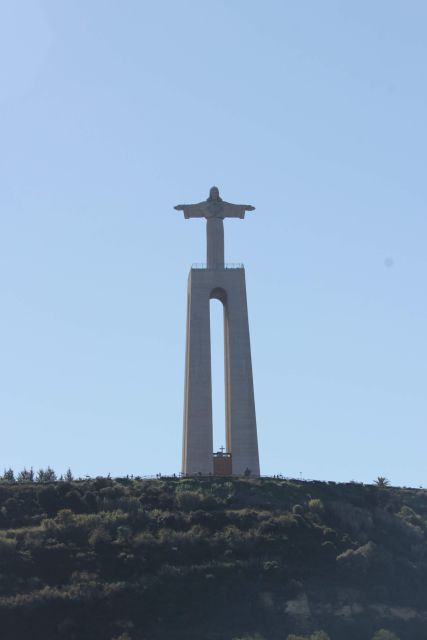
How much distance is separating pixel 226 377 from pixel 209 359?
1.86m

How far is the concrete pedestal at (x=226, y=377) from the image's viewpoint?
249ft

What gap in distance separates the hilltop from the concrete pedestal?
3659 millimetres

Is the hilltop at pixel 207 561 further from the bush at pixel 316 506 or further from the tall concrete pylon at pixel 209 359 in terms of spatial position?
the tall concrete pylon at pixel 209 359

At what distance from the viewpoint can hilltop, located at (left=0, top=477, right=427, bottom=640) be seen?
58.0 m

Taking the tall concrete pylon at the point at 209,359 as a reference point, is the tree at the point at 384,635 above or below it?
below

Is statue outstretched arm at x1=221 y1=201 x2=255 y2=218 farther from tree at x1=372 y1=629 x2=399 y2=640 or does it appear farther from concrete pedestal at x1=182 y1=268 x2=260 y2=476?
tree at x1=372 y1=629 x2=399 y2=640

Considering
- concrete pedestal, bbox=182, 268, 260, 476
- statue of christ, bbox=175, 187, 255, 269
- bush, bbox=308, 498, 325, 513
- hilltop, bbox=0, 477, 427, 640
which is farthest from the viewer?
statue of christ, bbox=175, 187, 255, 269

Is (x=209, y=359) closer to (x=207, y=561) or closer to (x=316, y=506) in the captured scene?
(x=316, y=506)

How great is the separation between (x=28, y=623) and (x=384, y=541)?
1977 centimetres

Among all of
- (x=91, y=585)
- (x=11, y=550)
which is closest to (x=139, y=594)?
(x=91, y=585)

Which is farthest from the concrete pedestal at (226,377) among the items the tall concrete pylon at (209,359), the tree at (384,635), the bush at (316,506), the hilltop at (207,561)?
the tree at (384,635)

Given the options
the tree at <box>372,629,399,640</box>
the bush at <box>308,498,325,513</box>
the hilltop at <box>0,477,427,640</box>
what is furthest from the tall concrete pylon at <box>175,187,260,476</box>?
the tree at <box>372,629,399,640</box>

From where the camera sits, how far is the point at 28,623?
2223 inches

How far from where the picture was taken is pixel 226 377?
3100 inches
